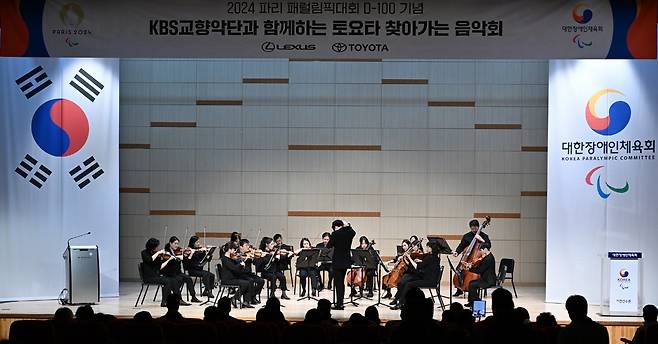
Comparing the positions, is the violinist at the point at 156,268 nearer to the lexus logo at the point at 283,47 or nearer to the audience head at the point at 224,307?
the lexus logo at the point at 283,47

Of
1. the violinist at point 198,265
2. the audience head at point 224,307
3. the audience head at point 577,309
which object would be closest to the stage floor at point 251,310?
the violinist at point 198,265

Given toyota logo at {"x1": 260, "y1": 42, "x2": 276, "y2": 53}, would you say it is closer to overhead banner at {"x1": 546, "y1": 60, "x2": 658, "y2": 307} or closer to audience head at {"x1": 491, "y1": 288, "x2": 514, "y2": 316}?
audience head at {"x1": 491, "y1": 288, "x2": 514, "y2": 316}

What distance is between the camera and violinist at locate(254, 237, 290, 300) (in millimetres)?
15102

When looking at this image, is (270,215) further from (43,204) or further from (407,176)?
(43,204)

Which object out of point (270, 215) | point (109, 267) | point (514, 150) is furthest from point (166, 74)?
point (514, 150)

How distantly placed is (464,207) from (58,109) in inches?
324

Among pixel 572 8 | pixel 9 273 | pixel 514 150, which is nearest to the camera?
pixel 572 8

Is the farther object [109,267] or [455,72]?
[455,72]

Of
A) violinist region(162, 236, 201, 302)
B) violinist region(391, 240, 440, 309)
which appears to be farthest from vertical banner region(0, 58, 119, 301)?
violinist region(391, 240, 440, 309)

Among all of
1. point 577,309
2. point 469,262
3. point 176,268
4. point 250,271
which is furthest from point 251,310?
point 577,309

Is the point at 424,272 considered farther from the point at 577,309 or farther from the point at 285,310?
the point at 577,309

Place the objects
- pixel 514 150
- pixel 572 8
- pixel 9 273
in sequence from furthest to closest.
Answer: pixel 514 150
pixel 9 273
pixel 572 8

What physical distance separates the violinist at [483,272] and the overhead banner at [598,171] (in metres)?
1.65

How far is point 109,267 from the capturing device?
50.0ft
